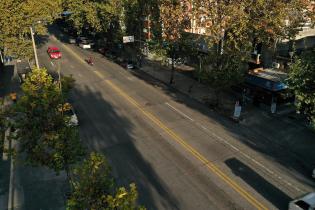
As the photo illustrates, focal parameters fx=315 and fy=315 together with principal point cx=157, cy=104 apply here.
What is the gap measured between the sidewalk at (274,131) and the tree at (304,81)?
503 cm

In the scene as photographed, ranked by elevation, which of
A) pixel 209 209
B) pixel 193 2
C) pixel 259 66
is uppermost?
pixel 193 2

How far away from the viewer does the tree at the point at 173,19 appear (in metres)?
33.9

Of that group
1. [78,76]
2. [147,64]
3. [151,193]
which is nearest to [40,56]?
[78,76]

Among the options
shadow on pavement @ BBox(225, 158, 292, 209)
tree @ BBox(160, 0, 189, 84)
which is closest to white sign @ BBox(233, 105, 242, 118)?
shadow on pavement @ BBox(225, 158, 292, 209)

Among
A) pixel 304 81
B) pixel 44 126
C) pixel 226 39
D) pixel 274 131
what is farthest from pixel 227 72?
pixel 44 126

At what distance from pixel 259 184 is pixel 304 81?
6.77 m

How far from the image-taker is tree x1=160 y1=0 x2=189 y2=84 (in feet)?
111

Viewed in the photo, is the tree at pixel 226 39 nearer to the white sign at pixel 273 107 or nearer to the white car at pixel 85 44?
the white sign at pixel 273 107

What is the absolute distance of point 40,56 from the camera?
5612 centimetres

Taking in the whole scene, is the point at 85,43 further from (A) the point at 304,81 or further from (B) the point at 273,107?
(A) the point at 304,81

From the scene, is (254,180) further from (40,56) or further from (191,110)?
(40,56)

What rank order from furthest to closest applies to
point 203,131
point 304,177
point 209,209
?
point 203,131, point 304,177, point 209,209

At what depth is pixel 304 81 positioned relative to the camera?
18578 millimetres

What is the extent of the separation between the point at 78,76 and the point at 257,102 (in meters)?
24.6
